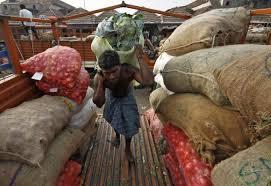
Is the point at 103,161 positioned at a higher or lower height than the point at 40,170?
lower

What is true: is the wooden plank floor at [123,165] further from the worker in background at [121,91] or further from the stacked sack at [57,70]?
the stacked sack at [57,70]

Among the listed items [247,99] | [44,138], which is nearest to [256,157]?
[247,99]

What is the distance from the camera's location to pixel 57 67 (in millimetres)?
2041

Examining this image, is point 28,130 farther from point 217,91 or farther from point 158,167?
point 158,167

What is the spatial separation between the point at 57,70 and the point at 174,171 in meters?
1.38

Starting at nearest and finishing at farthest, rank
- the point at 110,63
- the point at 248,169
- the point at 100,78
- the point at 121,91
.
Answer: the point at 248,169 → the point at 110,63 → the point at 100,78 → the point at 121,91

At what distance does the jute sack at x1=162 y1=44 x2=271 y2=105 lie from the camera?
1459 mm

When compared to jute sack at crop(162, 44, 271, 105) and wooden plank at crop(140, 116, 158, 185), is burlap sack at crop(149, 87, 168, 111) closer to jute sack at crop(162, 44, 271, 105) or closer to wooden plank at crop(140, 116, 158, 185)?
jute sack at crop(162, 44, 271, 105)

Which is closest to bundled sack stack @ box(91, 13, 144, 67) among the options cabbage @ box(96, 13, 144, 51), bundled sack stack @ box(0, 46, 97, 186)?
cabbage @ box(96, 13, 144, 51)

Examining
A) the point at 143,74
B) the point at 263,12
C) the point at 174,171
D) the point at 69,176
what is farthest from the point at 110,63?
the point at 263,12

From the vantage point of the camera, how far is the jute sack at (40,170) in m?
1.35

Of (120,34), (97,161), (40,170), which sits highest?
(120,34)

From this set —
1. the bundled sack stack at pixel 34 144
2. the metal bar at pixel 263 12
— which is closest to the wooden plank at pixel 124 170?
the bundled sack stack at pixel 34 144

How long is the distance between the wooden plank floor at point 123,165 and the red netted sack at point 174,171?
84 mm
